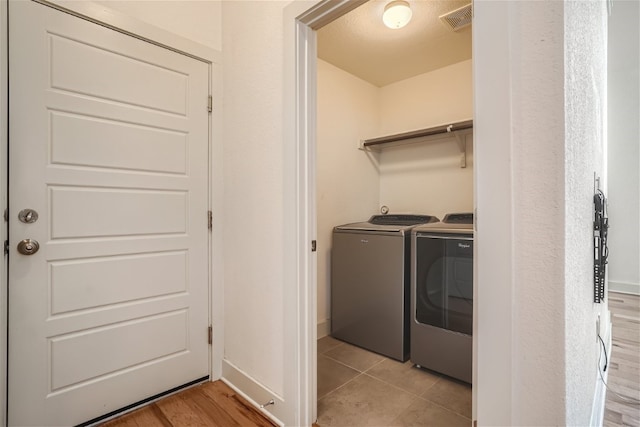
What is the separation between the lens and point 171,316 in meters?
1.77

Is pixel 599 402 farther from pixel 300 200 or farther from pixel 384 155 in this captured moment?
pixel 384 155

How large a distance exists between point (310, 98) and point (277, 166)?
37cm

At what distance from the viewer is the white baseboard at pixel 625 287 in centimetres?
375

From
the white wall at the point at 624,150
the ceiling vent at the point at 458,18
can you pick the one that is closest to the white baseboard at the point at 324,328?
the ceiling vent at the point at 458,18

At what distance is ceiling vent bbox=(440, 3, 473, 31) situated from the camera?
6.26 feet

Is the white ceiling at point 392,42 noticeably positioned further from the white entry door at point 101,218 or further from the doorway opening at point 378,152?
the white entry door at point 101,218

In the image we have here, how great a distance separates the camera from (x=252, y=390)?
169cm

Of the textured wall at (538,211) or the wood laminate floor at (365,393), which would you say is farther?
the wood laminate floor at (365,393)

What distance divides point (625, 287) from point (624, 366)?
7.95ft

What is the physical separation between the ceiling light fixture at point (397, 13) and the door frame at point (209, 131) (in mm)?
1069

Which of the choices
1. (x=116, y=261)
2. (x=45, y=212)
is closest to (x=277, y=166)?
(x=116, y=261)

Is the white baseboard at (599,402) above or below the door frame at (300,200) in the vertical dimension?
below

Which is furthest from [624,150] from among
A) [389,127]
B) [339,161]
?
[339,161]

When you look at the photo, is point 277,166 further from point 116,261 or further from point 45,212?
point 45,212
